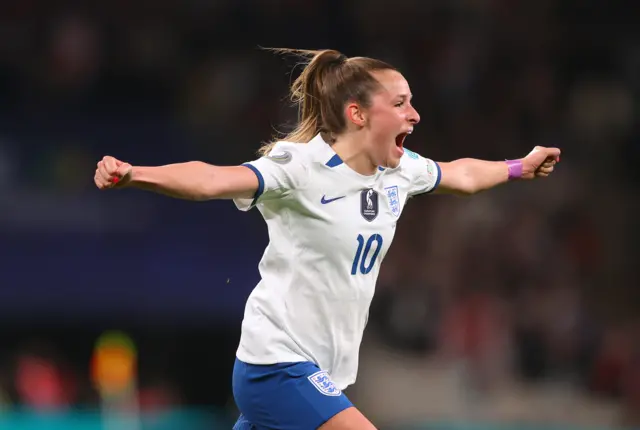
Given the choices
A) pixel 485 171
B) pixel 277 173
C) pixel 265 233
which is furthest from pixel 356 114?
pixel 265 233

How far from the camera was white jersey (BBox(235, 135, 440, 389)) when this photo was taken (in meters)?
4.48

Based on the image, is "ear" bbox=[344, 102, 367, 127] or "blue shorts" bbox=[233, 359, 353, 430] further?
"ear" bbox=[344, 102, 367, 127]

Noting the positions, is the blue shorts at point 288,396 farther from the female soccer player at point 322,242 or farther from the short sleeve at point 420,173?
the short sleeve at point 420,173

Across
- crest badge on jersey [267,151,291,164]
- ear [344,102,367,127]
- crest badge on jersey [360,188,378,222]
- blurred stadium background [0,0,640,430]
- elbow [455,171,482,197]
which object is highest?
ear [344,102,367,127]

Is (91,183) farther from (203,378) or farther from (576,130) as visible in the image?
(576,130)

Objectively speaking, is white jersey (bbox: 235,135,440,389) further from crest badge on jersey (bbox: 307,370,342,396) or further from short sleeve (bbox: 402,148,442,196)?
short sleeve (bbox: 402,148,442,196)

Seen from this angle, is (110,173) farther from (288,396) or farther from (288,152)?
(288,396)

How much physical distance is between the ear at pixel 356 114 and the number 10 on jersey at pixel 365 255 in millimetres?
473

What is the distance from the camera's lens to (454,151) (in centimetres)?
1105

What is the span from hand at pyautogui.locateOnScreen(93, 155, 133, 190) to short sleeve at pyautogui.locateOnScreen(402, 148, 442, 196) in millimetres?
1546

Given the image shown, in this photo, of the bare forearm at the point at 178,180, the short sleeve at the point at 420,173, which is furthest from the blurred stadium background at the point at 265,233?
the bare forearm at the point at 178,180

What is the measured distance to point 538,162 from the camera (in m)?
5.52

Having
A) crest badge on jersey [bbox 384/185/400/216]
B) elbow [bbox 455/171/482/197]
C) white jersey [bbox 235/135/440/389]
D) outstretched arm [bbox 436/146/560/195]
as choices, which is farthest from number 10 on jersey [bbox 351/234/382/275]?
elbow [bbox 455/171/482/197]

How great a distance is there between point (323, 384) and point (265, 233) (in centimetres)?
555
